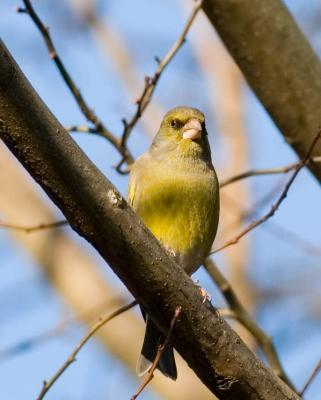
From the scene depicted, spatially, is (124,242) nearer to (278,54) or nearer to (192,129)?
(278,54)

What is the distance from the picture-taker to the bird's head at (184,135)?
4562mm

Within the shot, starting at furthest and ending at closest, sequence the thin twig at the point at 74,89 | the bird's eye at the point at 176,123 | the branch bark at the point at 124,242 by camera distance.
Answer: the bird's eye at the point at 176,123
the thin twig at the point at 74,89
the branch bark at the point at 124,242

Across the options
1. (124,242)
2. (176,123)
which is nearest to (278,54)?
(176,123)

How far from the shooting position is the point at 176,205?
13.6 ft

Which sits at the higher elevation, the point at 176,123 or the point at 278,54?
the point at 176,123

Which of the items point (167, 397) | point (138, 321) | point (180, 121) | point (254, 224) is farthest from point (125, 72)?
point (254, 224)

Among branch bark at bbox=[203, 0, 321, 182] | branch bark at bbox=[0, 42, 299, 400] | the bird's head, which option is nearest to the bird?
the bird's head

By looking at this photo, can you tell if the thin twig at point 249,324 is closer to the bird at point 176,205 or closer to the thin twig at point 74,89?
the bird at point 176,205

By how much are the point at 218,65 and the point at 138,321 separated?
4.20m

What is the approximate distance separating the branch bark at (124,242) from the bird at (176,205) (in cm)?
87

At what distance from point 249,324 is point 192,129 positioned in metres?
1.04

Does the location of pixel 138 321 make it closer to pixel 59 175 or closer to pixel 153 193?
pixel 153 193

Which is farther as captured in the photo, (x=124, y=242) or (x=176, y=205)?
(x=176, y=205)

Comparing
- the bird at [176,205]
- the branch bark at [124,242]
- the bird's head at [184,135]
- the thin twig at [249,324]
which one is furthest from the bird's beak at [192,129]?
Answer: the branch bark at [124,242]
